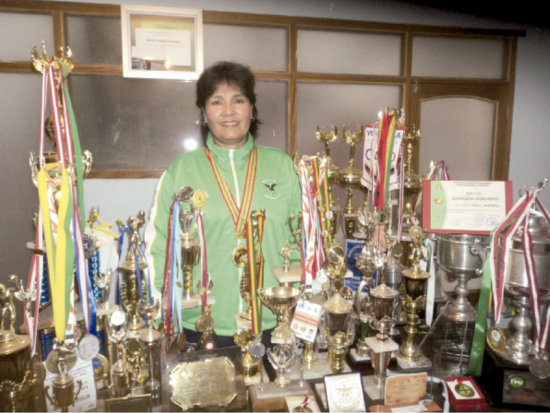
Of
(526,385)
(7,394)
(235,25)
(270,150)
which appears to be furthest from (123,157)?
(526,385)

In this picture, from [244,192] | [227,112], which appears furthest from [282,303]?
[227,112]

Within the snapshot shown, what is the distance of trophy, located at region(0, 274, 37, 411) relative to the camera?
112cm

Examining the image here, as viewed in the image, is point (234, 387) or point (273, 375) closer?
point (234, 387)

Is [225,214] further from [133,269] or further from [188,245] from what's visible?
[133,269]

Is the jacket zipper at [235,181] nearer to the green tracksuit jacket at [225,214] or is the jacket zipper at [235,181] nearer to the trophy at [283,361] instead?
the green tracksuit jacket at [225,214]

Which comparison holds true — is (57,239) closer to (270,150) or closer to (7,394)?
(7,394)

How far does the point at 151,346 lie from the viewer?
1295 millimetres

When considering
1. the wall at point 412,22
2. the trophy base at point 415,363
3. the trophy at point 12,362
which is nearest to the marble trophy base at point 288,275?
the trophy base at point 415,363

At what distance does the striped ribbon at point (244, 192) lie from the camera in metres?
1.75

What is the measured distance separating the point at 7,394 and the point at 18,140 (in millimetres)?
2218

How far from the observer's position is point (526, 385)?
132cm

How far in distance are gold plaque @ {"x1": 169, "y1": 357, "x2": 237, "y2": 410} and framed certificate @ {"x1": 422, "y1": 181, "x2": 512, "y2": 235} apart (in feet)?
3.14

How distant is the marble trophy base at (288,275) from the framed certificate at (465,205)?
1.80ft

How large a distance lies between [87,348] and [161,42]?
2378 millimetres
